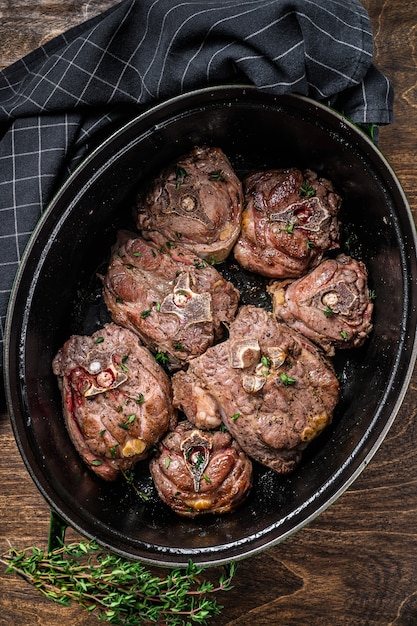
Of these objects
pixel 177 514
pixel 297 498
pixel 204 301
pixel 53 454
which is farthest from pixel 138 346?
pixel 297 498

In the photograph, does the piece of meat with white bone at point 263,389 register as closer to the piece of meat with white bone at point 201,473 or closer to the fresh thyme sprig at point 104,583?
the piece of meat with white bone at point 201,473

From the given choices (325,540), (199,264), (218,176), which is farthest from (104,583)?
(218,176)

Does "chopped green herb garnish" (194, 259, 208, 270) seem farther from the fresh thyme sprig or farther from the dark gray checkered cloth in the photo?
the fresh thyme sprig

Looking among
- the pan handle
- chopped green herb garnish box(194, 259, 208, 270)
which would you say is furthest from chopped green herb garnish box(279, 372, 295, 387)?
the pan handle

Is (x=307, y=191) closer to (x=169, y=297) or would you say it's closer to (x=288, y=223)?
(x=288, y=223)

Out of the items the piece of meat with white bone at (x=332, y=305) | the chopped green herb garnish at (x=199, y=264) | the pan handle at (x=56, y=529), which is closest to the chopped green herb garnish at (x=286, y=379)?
the piece of meat with white bone at (x=332, y=305)

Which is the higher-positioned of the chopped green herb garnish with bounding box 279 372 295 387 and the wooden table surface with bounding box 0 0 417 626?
the chopped green herb garnish with bounding box 279 372 295 387

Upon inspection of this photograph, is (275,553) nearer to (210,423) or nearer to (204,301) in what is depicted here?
(210,423)
